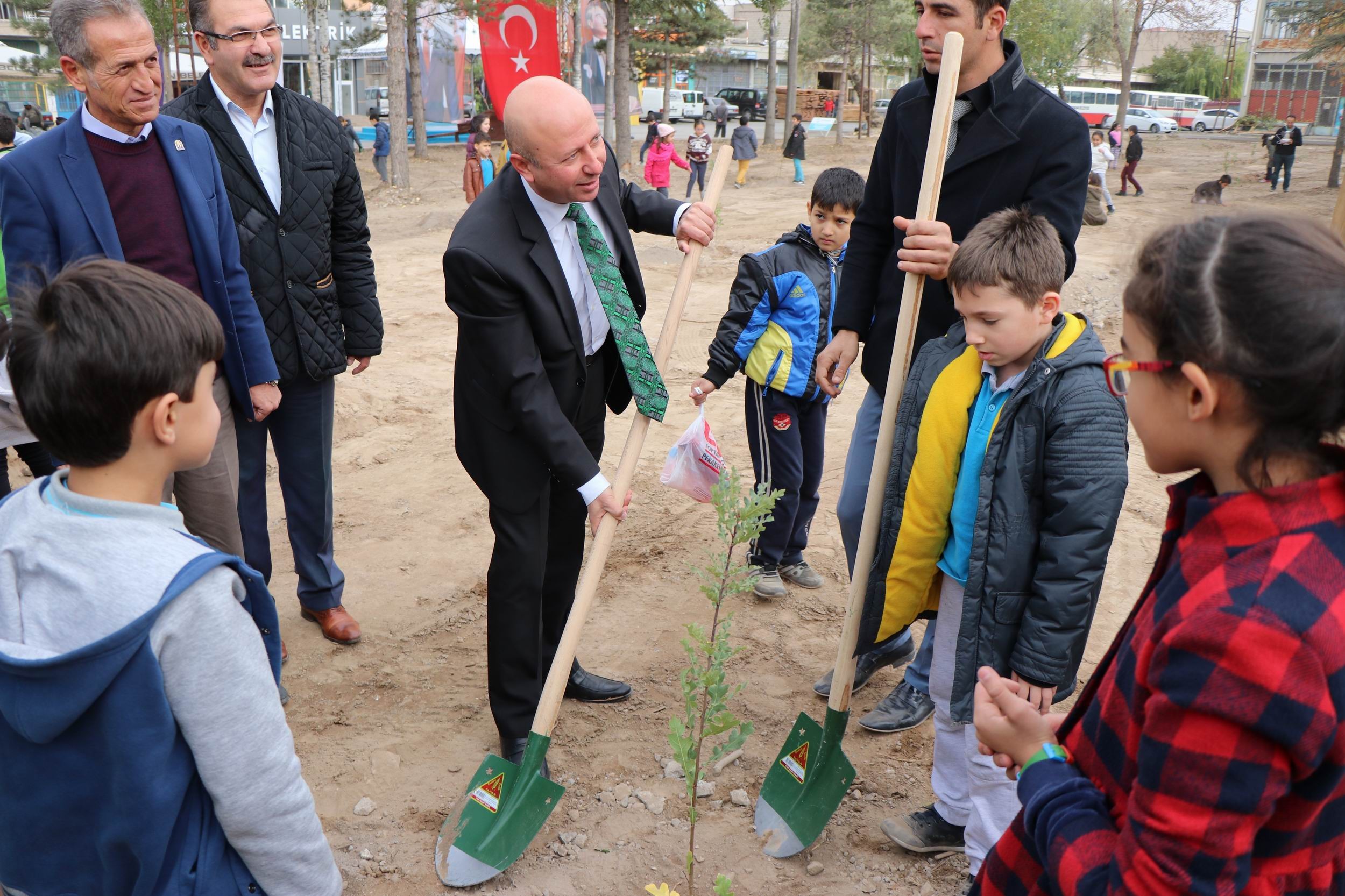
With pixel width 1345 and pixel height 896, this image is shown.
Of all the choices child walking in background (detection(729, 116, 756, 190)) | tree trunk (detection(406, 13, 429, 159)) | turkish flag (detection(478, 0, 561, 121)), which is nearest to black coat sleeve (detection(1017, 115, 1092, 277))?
child walking in background (detection(729, 116, 756, 190))

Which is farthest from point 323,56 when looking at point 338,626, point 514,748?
point 514,748

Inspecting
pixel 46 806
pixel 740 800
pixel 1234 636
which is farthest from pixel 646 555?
pixel 1234 636

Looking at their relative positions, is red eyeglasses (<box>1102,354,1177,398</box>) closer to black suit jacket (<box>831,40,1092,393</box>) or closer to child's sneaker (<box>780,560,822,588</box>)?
black suit jacket (<box>831,40,1092,393</box>)

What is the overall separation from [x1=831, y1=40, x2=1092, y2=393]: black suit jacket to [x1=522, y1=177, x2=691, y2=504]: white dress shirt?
81 centimetres

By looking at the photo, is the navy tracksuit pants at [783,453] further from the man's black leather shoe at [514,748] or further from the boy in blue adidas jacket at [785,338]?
the man's black leather shoe at [514,748]

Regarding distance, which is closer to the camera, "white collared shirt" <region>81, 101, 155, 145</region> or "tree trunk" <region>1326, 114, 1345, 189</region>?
"white collared shirt" <region>81, 101, 155, 145</region>

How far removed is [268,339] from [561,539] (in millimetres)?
1269

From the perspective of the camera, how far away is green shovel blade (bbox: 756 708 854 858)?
2820 millimetres

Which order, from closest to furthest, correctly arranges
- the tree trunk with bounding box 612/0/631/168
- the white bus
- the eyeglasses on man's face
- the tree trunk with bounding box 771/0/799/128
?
the eyeglasses on man's face < the tree trunk with bounding box 612/0/631/168 < the tree trunk with bounding box 771/0/799/128 < the white bus

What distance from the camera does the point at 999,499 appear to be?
93.3 inches

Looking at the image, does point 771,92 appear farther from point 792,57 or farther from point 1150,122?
point 1150,122

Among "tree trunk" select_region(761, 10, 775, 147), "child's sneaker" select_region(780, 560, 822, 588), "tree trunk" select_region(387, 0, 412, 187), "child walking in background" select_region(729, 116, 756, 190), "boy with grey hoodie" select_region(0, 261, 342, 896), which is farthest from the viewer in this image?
"tree trunk" select_region(761, 10, 775, 147)

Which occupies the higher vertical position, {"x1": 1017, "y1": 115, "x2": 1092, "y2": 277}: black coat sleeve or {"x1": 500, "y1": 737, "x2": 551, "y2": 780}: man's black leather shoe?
{"x1": 1017, "y1": 115, "x2": 1092, "y2": 277}: black coat sleeve

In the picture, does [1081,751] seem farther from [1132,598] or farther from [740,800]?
[1132,598]
